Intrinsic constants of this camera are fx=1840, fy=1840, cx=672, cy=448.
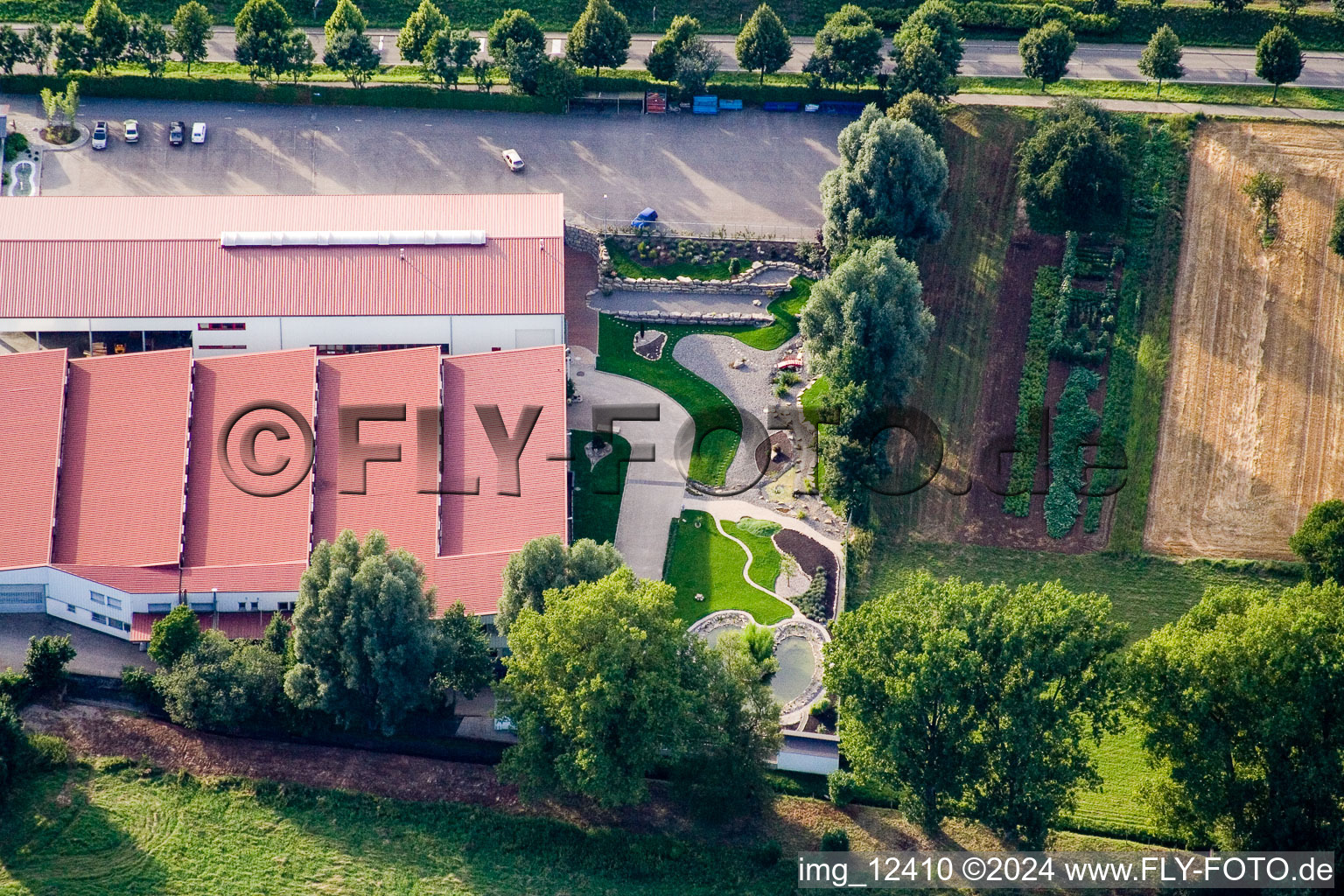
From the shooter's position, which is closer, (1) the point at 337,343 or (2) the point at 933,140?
(1) the point at 337,343

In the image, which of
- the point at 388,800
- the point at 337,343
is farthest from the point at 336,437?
the point at 388,800

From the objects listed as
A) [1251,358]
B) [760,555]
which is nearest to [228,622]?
[760,555]

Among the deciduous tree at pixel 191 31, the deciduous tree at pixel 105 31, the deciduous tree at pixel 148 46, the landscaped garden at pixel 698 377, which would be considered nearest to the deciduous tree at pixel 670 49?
the landscaped garden at pixel 698 377

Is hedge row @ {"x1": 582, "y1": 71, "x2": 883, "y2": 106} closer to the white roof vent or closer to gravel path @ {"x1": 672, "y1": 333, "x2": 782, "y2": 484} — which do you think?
gravel path @ {"x1": 672, "y1": 333, "x2": 782, "y2": 484}

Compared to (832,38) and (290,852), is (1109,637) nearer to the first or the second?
(290,852)

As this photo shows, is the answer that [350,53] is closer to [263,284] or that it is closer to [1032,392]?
[263,284]

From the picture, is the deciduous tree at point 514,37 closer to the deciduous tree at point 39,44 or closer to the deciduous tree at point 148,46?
the deciduous tree at point 148,46
